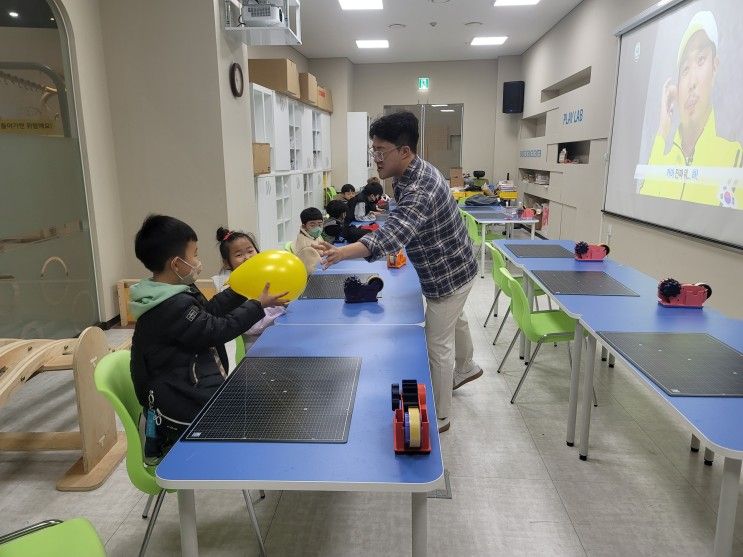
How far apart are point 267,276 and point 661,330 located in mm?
1568

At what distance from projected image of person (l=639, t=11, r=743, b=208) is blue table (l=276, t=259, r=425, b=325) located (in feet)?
7.85

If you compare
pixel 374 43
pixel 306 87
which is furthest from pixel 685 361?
pixel 374 43

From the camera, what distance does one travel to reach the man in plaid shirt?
2.07 m

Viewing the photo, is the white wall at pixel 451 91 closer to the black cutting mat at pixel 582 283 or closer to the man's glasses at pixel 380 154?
the black cutting mat at pixel 582 283

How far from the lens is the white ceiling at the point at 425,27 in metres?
6.97

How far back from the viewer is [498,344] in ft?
12.6

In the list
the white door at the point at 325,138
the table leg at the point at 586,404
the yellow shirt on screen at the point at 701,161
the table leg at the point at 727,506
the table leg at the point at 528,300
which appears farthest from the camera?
the white door at the point at 325,138

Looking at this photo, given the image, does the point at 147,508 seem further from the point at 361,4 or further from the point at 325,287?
the point at 361,4

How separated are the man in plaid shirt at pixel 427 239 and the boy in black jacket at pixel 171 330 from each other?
0.60m

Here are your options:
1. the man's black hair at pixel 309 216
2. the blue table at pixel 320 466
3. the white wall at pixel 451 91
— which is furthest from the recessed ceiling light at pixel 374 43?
the blue table at pixel 320 466

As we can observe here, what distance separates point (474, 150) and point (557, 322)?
346 inches

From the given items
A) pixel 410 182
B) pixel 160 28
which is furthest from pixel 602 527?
pixel 160 28

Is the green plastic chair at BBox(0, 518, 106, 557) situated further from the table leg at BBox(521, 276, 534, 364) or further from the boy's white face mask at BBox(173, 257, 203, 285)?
the table leg at BBox(521, 276, 534, 364)

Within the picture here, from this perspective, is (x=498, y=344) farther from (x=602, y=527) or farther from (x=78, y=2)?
→ (x=78, y=2)
